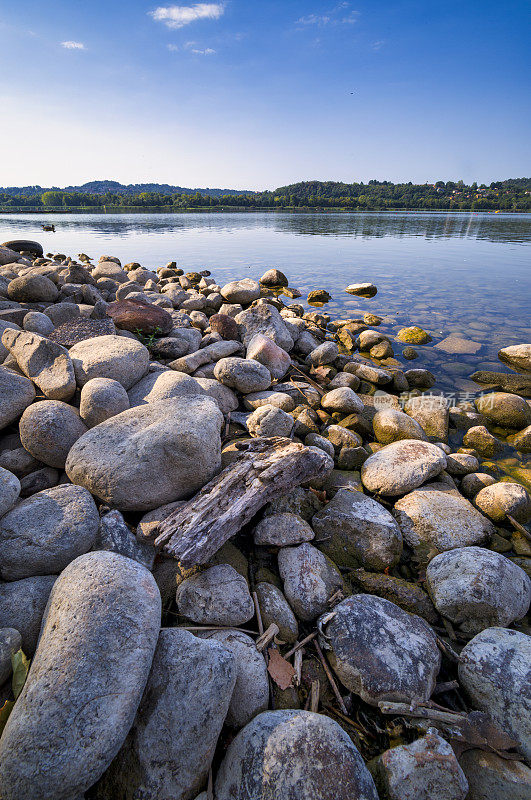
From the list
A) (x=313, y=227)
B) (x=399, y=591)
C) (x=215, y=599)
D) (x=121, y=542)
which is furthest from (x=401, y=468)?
(x=313, y=227)

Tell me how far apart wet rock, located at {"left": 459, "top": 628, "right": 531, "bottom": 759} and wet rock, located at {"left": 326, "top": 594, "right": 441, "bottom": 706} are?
240mm

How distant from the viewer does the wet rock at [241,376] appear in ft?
17.1

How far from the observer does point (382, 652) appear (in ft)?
8.14

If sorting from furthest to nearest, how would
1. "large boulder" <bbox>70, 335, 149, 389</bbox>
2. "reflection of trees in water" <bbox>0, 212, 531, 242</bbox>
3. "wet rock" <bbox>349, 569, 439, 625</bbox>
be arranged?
1. "reflection of trees in water" <bbox>0, 212, 531, 242</bbox>
2. "large boulder" <bbox>70, 335, 149, 389</bbox>
3. "wet rock" <bbox>349, 569, 439, 625</bbox>

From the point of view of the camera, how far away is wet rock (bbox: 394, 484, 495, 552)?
12.5 feet

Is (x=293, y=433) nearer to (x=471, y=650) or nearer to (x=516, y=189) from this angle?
(x=471, y=650)

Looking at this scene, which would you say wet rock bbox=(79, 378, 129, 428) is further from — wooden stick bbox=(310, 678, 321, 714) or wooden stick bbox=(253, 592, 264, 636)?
→ wooden stick bbox=(310, 678, 321, 714)

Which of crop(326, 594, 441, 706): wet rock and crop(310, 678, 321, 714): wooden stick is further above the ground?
crop(326, 594, 441, 706): wet rock

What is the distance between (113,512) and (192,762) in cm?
177

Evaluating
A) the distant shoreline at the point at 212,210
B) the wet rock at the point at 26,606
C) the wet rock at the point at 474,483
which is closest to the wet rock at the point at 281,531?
the wet rock at the point at 26,606

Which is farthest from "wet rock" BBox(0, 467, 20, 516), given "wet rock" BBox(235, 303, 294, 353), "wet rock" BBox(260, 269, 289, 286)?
"wet rock" BBox(260, 269, 289, 286)

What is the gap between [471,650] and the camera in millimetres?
2605

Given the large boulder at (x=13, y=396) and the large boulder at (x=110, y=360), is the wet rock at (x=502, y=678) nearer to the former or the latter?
the large boulder at (x=110, y=360)

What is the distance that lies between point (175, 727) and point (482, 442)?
5.65 m
